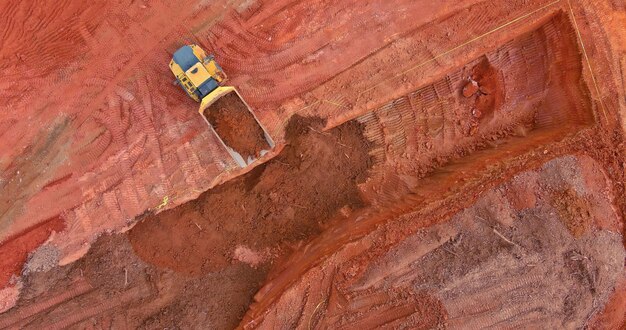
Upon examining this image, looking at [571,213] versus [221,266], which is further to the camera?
[221,266]

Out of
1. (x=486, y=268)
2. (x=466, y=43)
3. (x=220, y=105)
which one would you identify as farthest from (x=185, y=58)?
(x=486, y=268)

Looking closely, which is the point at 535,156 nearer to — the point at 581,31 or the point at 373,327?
the point at 581,31

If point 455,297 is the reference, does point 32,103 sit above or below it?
above

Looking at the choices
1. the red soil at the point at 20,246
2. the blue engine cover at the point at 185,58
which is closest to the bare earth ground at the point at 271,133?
the red soil at the point at 20,246

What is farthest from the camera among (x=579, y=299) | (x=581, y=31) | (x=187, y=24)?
(x=187, y=24)

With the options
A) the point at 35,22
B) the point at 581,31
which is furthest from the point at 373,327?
the point at 35,22

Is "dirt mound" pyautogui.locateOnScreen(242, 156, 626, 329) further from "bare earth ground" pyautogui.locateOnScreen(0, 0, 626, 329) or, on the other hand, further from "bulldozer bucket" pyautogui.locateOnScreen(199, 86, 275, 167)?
"bulldozer bucket" pyautogui.locateOnScreen(199, 86, 275, 167)
